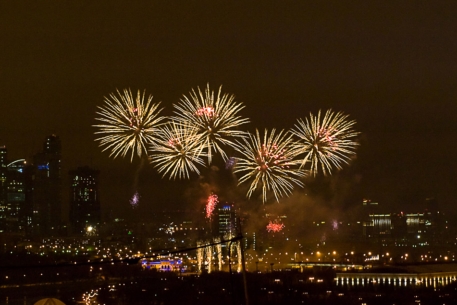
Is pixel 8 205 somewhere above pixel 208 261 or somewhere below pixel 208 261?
above

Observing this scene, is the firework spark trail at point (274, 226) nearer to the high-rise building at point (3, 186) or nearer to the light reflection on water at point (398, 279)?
the light reflection on water at point (398, 279)

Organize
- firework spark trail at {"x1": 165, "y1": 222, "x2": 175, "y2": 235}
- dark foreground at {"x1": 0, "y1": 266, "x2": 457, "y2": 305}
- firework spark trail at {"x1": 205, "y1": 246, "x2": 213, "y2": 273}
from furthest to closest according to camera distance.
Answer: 1. firework spark trail at {"x1": 205, "y1": 246, "x2": 213, "y2": 273}
2. firework spark trail at {"x1": 165, "y1": 222, "x2": 175, "y2": 235}
3. dark foreground at {"x1": 0, "y1": 266, "x2": 457, "y2": 305}

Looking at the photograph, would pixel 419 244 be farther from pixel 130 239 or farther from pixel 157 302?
pixel 157 302

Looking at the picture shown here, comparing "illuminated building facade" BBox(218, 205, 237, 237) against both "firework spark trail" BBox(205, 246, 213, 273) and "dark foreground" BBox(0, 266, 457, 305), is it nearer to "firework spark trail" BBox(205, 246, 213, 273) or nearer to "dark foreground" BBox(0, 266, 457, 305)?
"dark foreground" BBox(0, 266, 457, 305)

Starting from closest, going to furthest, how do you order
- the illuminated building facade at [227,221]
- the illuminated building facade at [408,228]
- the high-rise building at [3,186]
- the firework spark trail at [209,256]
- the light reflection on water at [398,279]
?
the illuminated building facade at [227,221]
the light reflection on water at [398,279]
the firework spark trail at [209,256]
the illuminated building facade at [408,228]
the high-rise building at [3,186]

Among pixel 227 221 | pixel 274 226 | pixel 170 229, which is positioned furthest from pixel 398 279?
pixel 227 221

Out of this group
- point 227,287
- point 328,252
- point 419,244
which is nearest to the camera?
point 227,287

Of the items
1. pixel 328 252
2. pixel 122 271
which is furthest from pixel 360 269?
pixel 122 271

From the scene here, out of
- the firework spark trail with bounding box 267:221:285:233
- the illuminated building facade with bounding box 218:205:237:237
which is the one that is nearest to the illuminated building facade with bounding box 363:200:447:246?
the firework spark trail with bounding box 267:221:285:233

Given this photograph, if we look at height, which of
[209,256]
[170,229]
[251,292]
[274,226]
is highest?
[170,229]

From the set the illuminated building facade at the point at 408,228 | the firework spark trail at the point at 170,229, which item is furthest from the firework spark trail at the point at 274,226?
the illuminated building facade at the point at 408,228

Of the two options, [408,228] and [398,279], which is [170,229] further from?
[408,228]
